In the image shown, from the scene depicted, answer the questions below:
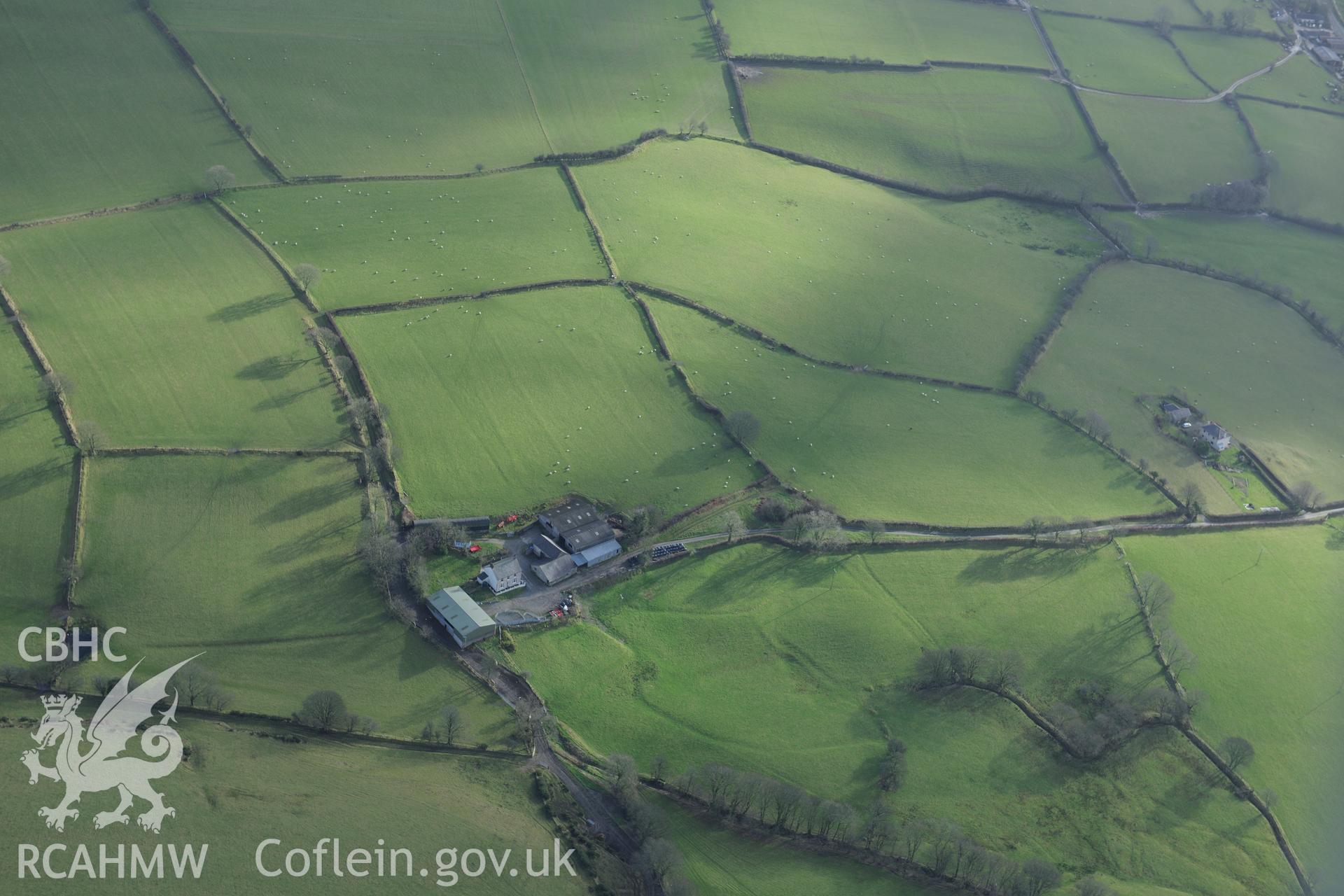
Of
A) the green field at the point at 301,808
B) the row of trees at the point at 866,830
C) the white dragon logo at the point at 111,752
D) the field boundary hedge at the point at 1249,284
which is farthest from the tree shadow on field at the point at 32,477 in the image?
the field boundary hedge at the point at 1249,284

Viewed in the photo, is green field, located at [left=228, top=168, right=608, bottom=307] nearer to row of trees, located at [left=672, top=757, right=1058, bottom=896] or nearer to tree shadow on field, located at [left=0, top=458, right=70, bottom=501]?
tree shadow on field, located at [left=0, top=458, right=70, bottom=501]

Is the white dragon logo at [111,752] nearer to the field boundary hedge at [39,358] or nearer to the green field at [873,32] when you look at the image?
the field boundary hedge at [39,358]

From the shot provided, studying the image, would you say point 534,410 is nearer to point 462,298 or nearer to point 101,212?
point 462,298

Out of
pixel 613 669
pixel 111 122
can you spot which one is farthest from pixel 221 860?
pixel 111 122

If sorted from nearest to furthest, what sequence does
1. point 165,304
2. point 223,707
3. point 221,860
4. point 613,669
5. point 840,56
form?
Answer: point 221,860 < point 223,707 < point 613,669 < point 165,304 < point 840,56

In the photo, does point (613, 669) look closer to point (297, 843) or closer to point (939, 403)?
point (297, 843)

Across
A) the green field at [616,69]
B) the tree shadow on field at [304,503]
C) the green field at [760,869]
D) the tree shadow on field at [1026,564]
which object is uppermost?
the green field at [616,69]

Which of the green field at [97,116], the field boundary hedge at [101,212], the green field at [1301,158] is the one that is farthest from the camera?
the green field at [1301,158]

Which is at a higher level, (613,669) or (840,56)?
(840,56)
